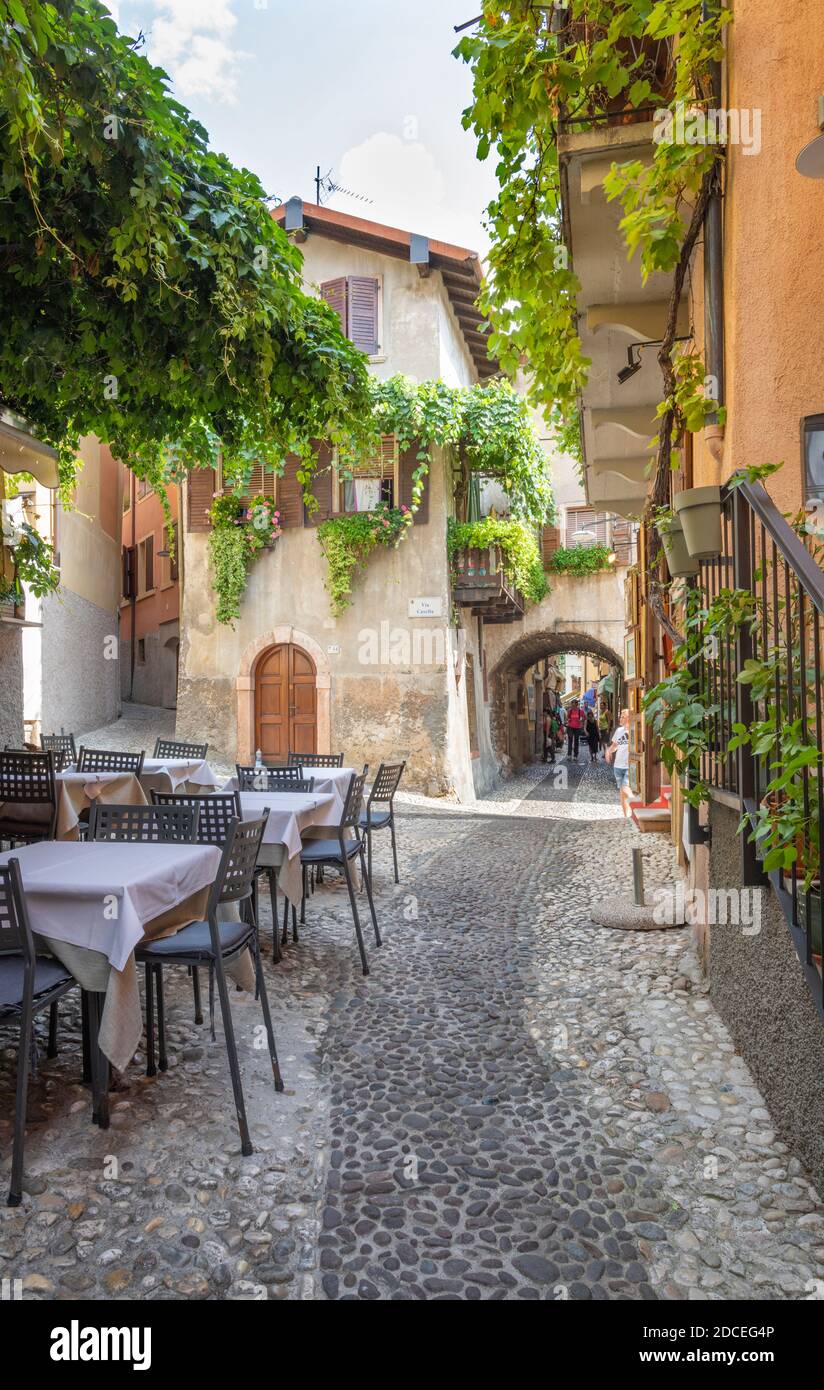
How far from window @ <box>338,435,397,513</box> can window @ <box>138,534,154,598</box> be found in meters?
9.52

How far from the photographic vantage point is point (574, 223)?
5141mm

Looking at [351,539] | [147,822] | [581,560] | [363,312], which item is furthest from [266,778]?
[581,560]

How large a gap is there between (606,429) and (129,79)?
495cm

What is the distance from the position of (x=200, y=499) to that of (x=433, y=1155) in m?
13.6

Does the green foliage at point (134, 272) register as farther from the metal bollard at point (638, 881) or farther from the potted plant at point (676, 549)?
the metal bollard at point (638, 881)

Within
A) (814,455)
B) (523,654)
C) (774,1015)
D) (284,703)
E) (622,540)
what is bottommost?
(774,1015)

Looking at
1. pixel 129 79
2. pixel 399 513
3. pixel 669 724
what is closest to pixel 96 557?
pixel 399 513

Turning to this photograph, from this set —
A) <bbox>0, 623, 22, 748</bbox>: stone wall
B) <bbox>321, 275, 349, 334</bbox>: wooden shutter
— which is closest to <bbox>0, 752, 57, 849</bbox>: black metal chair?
<bbox>0, 623, 22, 748</bbox>: stone wall

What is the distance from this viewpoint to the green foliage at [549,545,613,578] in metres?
17.1

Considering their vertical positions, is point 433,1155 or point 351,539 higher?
point 351,539

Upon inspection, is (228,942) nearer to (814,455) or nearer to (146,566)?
(814,455)

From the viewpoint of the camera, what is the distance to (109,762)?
760cm

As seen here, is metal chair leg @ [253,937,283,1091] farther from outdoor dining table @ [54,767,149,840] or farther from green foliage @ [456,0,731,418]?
green foliage @ [456,0,731,418]

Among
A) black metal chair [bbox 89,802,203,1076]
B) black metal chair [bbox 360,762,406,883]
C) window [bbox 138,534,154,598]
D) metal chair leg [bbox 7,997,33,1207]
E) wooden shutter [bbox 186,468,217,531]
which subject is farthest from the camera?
window [bbox 138,534,154,598]
